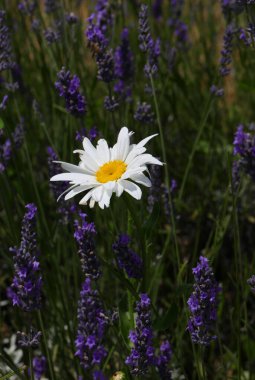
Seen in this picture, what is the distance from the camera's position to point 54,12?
8.99 feet

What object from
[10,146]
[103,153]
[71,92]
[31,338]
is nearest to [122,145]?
[103,153]

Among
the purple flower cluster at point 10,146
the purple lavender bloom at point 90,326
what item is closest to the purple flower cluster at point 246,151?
the purple lavender bloom at point 90,326

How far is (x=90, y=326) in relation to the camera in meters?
1.45

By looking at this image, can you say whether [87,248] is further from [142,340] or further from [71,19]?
[71,19]

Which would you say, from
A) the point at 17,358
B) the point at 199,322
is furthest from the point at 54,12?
the point at 199,322

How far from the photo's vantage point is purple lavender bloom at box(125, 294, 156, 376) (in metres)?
1.35

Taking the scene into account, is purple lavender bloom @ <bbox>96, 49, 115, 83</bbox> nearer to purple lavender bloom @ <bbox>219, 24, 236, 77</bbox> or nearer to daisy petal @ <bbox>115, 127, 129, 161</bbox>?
daisy petal @ <bbox>115, 127, 129, 161</bbox>

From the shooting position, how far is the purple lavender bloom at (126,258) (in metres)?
1.43

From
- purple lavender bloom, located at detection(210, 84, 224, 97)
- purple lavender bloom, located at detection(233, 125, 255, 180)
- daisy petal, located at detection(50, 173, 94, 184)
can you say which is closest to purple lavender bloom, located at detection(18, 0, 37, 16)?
purple lavender bloom, located at detection(210, 84, 224, 97)

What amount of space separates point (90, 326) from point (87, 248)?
7.2 inches

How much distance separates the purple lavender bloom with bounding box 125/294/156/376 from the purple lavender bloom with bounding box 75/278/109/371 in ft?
0.33

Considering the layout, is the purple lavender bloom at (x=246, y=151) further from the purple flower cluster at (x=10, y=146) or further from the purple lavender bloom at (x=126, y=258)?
the purple flower cluster at (x=10, y=146)

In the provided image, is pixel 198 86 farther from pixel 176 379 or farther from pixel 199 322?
pixel 199 322

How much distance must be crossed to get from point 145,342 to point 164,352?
1.07 ft
